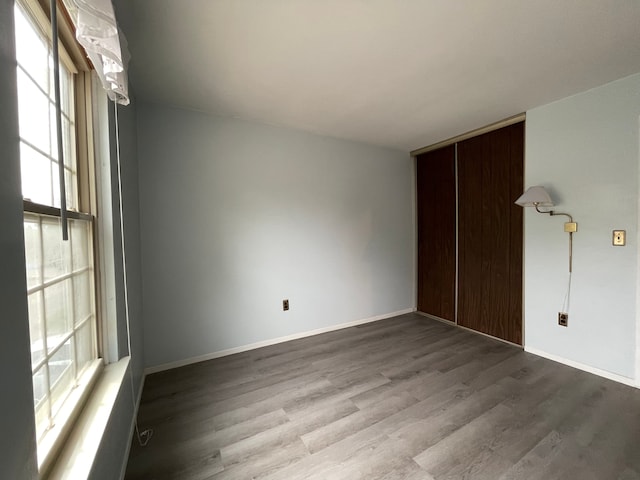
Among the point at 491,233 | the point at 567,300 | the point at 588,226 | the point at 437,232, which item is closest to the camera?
the point at 588,226

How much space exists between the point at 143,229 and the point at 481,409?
298 centimetres

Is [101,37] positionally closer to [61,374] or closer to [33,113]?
[33,113]

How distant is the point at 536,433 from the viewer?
154 cm

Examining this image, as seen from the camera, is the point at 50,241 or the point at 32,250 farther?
the point at 50,241

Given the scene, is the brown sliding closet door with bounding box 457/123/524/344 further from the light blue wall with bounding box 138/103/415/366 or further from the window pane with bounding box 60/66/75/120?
the window pane with bounding box 60/66/75/120

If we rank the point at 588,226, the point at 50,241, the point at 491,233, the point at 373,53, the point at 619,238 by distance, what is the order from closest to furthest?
the point at 50,241
the point at 373,53
the point at 619,238
the point at 588,226
the point at 491,233

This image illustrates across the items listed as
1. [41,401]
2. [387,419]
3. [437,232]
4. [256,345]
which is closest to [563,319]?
[437,232]

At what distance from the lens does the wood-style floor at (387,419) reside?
1338 mm

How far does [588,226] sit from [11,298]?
342cm

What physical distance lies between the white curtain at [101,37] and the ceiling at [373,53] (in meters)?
0.60

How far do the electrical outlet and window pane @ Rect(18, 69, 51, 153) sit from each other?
12.1 feet

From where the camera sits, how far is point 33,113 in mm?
854

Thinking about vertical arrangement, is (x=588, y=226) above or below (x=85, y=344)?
above

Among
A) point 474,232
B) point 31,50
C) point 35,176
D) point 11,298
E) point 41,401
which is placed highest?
point 31,50
